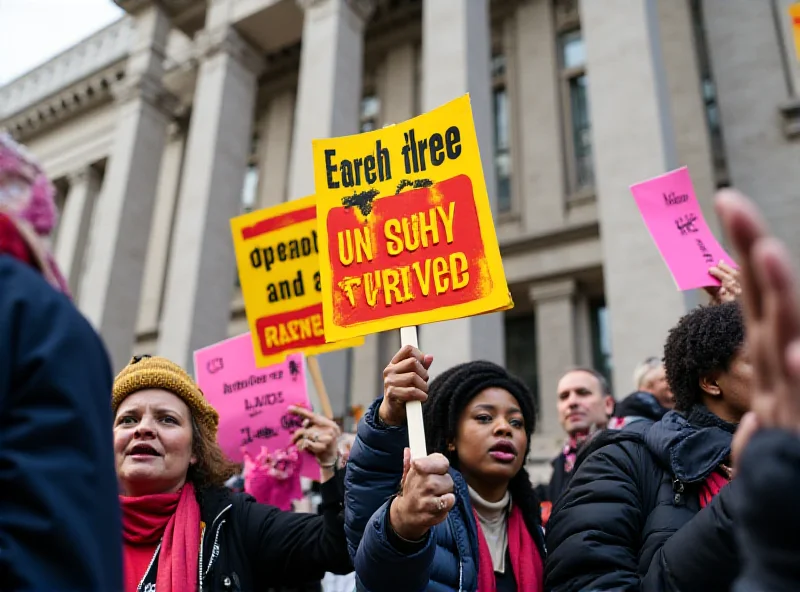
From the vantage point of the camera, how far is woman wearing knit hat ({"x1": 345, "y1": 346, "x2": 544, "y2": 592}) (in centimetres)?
201

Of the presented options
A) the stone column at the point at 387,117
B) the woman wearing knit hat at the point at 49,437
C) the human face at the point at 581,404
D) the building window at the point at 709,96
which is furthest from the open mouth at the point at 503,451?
the stone column at the point at 387,117

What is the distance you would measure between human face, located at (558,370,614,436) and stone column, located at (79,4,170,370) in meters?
11.8

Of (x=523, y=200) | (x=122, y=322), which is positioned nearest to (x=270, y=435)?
(x=523, y=200)

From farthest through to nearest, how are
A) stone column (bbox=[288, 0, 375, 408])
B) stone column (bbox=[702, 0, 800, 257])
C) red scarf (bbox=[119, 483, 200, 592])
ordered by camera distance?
stone column (bbox=[288, 0, 375, 408])
stone column (bbox=[702, 0, 800, 257])
red scarf (bbox=[119, 483, 200, 592])

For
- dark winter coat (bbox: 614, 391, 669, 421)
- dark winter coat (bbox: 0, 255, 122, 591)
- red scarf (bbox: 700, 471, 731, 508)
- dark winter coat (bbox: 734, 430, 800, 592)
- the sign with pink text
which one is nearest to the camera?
dark winter coat (bbox: 734, 430, 800, 592)

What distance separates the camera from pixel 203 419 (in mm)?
3000

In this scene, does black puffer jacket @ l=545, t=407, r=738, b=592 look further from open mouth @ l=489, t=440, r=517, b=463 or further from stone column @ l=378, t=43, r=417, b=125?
stone column @ l=378, t=43, r=417, b=125

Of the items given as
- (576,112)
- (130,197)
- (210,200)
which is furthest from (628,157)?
(130,197)

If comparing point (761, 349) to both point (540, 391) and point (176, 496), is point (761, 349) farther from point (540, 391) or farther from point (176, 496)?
point (540, 391)

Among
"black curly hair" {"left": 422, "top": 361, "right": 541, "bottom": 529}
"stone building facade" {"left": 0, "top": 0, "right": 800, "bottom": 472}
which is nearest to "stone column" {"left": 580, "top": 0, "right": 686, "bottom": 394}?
"stone building facade" {"left": 0, "top": 0, "right": 800, "bottom": 472}

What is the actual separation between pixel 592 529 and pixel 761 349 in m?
1.32

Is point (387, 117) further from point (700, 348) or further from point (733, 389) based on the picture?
point (733, 389)

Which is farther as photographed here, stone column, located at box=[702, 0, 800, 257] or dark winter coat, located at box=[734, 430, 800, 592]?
stone column, located at box=[702, 0, 800, 257]

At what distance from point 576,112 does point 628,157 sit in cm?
584
